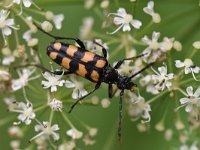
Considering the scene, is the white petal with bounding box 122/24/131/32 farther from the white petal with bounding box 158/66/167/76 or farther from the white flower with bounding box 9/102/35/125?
the white flower with bounding box 9/102/35/125

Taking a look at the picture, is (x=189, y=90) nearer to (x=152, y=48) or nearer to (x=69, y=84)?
(x=152, y=48)

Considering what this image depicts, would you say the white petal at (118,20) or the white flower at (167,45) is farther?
the white petal at (118,20)

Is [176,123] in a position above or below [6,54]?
below

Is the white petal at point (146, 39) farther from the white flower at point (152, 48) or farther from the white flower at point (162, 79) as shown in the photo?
the white flower at point (162, 79)

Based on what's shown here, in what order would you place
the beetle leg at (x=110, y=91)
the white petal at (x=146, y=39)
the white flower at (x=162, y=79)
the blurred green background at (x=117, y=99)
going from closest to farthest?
1. the white flower at (x=162, y=79)
2. the white petal at (x=146, y=39)
3. the beetle leg at (x=110, y=91)
4. the blurred green background at (x=117, y=99)

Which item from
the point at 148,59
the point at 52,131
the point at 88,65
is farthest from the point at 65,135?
the point at 148,59

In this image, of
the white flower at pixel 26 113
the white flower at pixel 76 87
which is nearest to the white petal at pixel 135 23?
the white flower at pixel 76 87

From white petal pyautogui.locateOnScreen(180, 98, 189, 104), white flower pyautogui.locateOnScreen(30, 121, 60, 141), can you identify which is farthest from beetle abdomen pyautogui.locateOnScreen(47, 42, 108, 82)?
white petal pyautogui.locateOnScreen(180, 98, 189, 104)

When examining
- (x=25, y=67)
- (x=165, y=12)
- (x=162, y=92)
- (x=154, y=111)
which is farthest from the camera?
(x=165, y=12)

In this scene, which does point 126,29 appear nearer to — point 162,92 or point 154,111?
point 162,92
